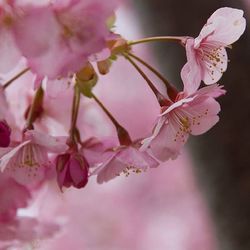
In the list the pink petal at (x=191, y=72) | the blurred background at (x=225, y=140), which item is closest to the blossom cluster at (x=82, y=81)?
the pink petal at (x=191, y=72)

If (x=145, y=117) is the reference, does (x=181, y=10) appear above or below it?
above

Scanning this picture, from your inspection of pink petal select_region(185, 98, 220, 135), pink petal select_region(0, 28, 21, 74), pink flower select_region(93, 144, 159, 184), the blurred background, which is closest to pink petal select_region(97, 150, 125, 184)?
pink flower select_region(93, 144, 159, 184)

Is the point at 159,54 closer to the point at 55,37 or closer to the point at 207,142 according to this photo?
the point at 207,142

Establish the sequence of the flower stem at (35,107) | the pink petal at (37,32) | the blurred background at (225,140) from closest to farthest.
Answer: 1. the pink petal at (37,32)
2. the flower stem at (35,107)
3. the blurred background at (225,140)

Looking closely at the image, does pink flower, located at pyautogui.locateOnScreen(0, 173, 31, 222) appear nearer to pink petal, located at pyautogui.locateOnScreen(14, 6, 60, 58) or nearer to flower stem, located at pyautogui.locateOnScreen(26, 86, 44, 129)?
flower stem, located at pyautogui.locateOnScreen(26, 86, 44, 129)

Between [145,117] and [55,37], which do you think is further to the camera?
[145,117]

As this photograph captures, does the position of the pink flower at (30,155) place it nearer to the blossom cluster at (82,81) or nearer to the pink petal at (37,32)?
the blossom cluster at (82,81)

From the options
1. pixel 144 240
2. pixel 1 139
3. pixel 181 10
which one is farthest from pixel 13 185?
pixel 144 240
